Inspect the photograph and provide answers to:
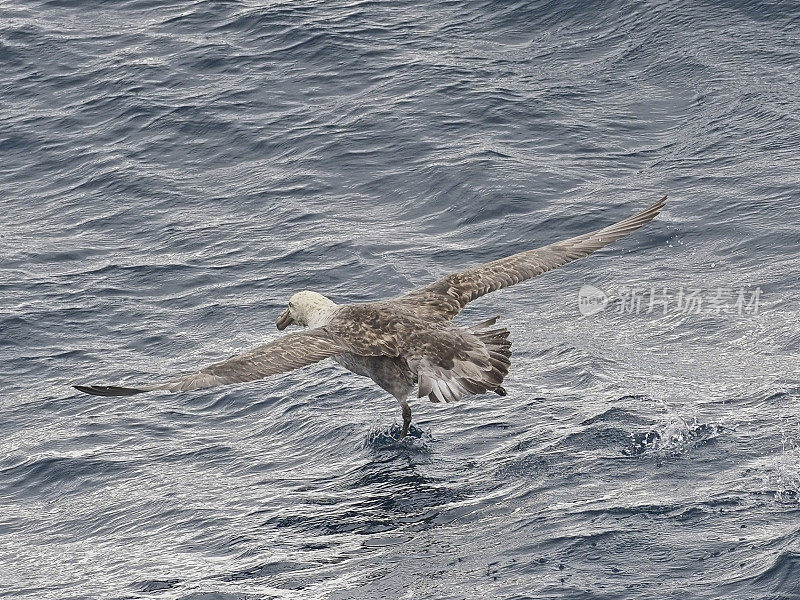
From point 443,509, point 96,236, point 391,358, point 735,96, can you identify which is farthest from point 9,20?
point 443,509

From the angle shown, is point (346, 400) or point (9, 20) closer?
point (346, 400)

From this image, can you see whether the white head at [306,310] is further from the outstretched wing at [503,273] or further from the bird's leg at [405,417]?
the bird's leg at [405,417]

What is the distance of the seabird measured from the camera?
36.3ft

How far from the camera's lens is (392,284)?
15414mm

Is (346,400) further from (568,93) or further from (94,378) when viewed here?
(568,93)

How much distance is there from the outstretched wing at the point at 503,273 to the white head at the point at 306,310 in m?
0.78

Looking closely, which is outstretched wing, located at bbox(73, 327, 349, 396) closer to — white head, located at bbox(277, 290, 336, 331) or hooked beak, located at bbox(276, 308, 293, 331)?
white head, located at bbox(277, 290, 336, 331)

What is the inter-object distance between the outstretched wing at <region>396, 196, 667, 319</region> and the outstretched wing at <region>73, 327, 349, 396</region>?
1169 mm

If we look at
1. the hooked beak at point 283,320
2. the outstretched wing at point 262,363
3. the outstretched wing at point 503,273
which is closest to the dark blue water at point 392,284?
the hooked beak at point 283,320

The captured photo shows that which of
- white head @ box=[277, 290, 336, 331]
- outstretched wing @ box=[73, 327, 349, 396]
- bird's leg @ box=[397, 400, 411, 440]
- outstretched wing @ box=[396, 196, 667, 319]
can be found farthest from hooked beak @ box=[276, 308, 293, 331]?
bird's leg @ box=[397, 400, 411, 440]

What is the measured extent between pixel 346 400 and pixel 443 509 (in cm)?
293

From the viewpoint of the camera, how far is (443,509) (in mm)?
10820

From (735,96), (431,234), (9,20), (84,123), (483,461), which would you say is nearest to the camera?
(483,461)

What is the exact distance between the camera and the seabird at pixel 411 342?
11.1 m
